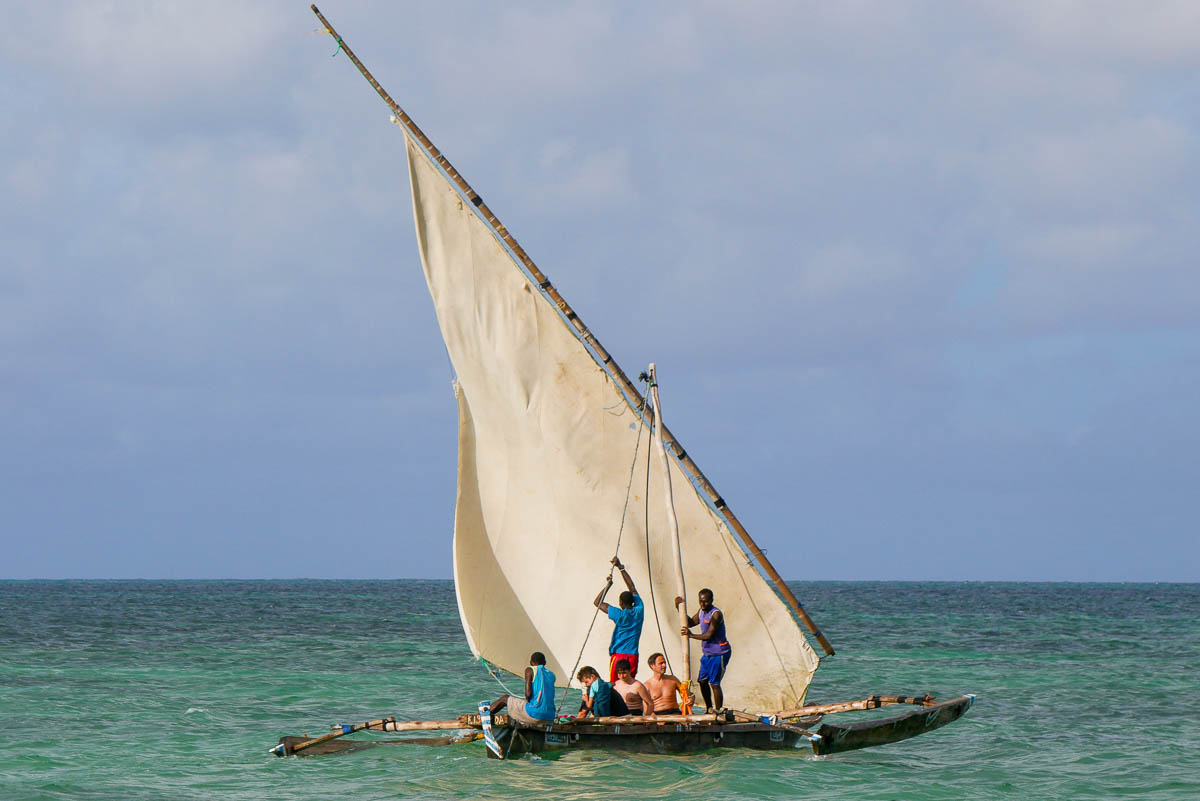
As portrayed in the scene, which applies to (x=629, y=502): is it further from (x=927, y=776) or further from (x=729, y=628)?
(x=927, y=776)

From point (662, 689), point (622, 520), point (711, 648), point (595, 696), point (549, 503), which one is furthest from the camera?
point (549, 503)

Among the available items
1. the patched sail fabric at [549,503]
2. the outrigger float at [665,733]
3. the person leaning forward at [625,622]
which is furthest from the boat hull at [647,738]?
the patched sail fabric at [549,503]

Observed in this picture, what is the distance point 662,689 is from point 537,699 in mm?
1690

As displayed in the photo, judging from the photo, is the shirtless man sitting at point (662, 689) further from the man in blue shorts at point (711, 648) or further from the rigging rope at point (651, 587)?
the man in blue shorts at point (711, 648)

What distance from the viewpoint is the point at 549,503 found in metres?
17.4

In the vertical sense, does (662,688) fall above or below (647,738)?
above

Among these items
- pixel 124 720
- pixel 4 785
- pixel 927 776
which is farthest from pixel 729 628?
pixel 124 720

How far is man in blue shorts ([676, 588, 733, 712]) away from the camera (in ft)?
54.4

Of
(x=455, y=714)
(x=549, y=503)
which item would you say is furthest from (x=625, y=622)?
(x=455, y=714)

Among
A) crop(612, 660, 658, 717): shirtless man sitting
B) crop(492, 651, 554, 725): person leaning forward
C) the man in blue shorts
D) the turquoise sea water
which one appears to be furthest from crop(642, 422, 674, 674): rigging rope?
crop(492, 651, 554, 725): person leaning forward

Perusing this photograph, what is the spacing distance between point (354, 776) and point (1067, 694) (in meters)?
16.8

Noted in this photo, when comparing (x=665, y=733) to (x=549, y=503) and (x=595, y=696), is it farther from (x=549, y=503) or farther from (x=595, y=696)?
(x=549, y=503)

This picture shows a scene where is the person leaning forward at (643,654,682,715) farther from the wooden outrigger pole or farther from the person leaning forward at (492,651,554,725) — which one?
the person leaning forward at (492,651,554,725)

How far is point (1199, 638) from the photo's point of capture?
4828cm
